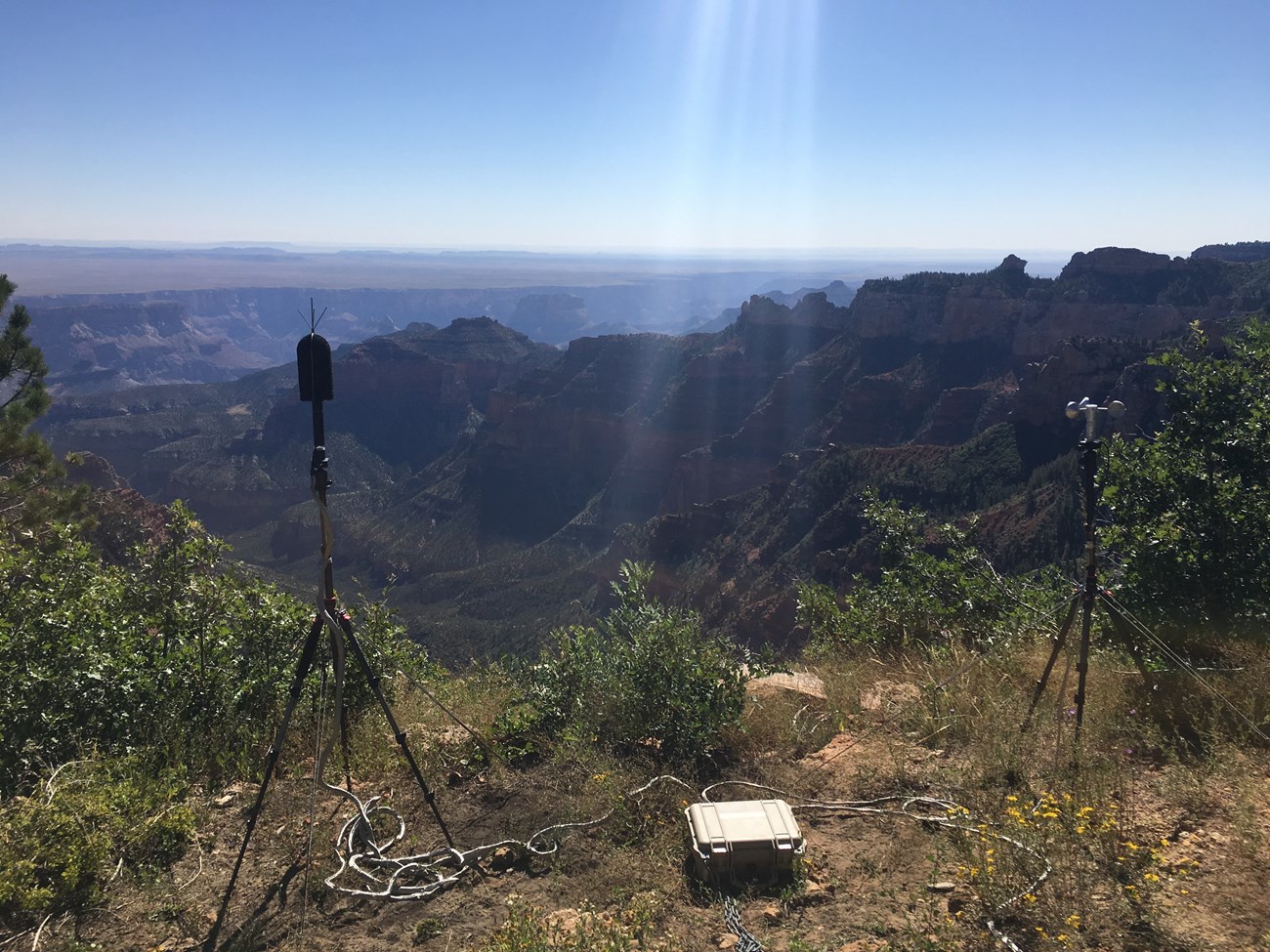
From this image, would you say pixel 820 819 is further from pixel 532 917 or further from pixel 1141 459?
pixel 1141 459

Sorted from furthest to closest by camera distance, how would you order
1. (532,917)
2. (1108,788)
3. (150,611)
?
(150,611) < (1108,788) < (532,917)

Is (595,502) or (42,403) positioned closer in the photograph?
(42,403)

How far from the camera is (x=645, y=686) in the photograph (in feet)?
18.8

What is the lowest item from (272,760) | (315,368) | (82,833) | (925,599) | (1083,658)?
(925,599)

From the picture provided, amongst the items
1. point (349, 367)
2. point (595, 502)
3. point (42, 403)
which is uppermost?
point (42, 403)

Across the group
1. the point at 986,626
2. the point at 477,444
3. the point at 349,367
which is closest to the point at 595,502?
the point at 477,444

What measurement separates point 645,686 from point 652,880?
5.46 feet

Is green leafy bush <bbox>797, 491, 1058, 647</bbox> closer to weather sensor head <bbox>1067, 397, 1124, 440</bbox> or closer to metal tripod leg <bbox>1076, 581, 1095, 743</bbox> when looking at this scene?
metal tripod leg <bbox>1076, 581, 1095, 743</bbox>

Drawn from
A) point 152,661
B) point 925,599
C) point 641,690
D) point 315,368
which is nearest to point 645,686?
point 641,690

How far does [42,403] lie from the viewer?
11898 mm

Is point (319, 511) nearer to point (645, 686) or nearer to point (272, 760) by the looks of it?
point (272, 760)

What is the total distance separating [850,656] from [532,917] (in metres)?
5.35

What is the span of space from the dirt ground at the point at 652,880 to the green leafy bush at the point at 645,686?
516 mm

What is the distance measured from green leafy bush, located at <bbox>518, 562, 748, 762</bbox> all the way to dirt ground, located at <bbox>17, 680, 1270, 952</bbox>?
52cm
